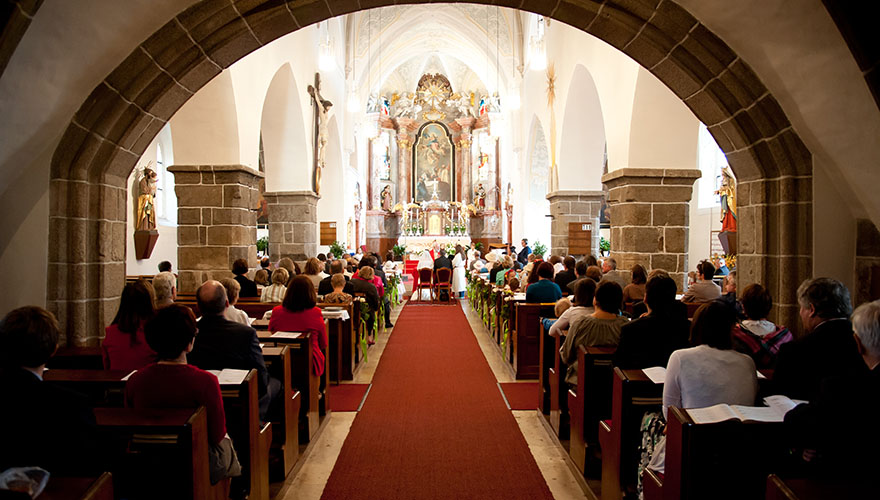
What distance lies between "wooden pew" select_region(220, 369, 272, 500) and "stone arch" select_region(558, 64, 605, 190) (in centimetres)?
936

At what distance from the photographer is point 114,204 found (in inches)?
194

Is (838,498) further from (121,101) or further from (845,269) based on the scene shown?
(121,101)

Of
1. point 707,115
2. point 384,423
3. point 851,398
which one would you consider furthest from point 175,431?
point 707,115

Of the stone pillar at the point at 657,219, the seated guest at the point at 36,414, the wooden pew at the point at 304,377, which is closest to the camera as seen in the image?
the seated guest at the point at 36,414

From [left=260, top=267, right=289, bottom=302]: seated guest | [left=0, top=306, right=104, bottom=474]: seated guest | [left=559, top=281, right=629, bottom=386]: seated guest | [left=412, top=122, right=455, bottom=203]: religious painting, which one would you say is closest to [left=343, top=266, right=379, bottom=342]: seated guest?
[left=260, top=267, right=289, bottom=302]: seated guest

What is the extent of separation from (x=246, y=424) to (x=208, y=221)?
212 inches

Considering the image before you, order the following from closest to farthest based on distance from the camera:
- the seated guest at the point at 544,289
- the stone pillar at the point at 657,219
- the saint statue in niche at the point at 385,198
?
the seated guest at the point at 544,289 < the stone pillar at the point at 657,219 < the saint statue in niche at the point at 385,198

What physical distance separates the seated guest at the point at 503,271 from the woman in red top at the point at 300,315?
18.8 feet

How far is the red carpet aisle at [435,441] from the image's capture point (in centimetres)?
352

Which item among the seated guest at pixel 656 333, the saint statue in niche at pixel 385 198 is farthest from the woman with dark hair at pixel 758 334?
the saint statue in niche at pixel 385 198

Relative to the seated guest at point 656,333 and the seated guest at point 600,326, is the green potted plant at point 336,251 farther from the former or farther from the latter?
the seated guest at point 656,333

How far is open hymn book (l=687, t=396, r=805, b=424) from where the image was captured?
211cm

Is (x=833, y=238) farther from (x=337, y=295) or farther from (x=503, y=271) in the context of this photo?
(x=503, y=271)

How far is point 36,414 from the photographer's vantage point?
1738 mm
